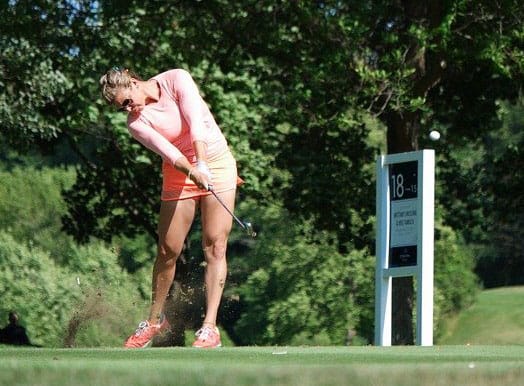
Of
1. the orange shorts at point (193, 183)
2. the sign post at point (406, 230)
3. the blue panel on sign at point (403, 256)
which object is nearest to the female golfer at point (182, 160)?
the orange shorts at point (193, 183)

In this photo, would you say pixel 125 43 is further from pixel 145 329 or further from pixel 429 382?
pixel 429 382

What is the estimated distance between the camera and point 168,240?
9852 mm

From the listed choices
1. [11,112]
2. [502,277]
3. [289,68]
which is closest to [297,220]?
[289,68]

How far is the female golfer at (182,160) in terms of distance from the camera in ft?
30.7

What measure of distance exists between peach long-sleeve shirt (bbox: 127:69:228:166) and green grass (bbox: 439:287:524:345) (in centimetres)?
5177

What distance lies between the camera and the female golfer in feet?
30.7

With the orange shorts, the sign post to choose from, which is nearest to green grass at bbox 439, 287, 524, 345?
the sign post

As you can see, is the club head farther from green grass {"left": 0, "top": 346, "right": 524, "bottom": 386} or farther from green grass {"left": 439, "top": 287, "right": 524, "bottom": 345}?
green grass {"left": 439, "top": 287, "right": 524, "bottom": 345}

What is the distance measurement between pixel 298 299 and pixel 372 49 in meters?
26.6

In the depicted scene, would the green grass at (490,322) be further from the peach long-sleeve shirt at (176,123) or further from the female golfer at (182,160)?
the peach long-sleeve shirt at (176,123)

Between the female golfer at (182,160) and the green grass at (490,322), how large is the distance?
51.5 metres

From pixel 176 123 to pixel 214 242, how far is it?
2.74 feet

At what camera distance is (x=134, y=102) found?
9.45 m

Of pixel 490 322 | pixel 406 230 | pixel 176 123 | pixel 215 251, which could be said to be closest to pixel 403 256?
pixel 406 230
